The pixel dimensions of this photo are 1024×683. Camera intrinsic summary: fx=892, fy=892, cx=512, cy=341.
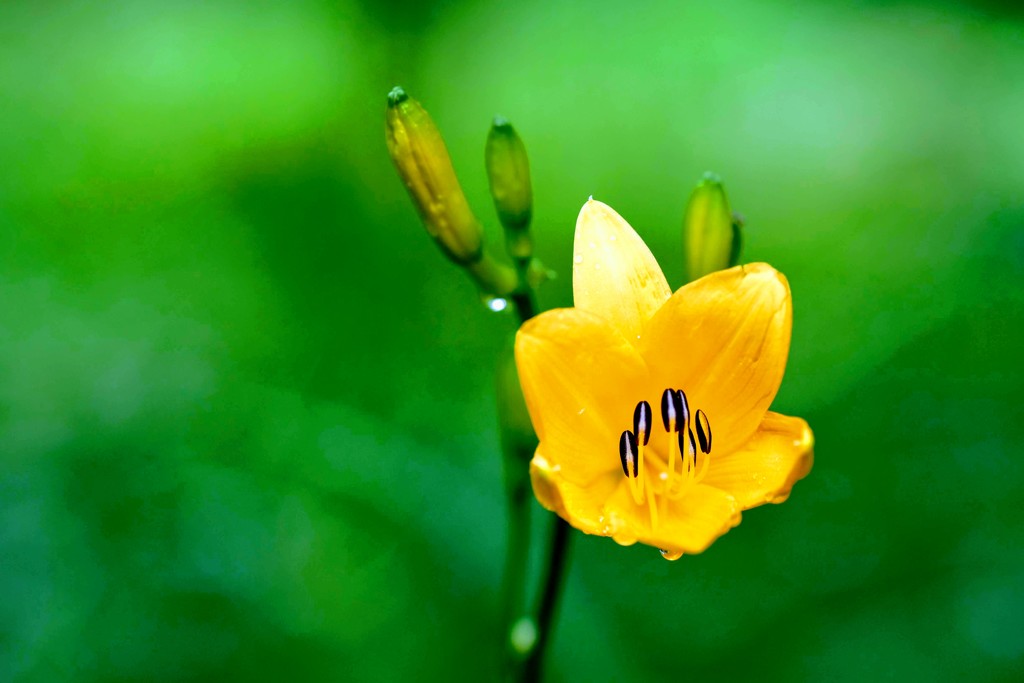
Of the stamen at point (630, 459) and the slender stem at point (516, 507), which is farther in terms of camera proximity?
the slender stem at point (516, 507)

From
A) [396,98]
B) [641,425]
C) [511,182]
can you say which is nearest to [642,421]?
[641,425]

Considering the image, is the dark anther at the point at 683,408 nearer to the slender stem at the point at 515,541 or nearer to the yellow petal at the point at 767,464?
the yellow petal at the point at 767,464

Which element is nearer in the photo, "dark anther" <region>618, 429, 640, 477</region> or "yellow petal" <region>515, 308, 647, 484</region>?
"yellow petal" <region>515, 308, 647, 484</region>

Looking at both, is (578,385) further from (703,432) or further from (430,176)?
(430,176)

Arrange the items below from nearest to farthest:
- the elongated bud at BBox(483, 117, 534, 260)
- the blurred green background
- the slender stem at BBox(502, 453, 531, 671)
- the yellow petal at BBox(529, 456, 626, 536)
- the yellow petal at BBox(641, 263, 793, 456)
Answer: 1. the yellow petal at BBox(529, 456, 626, 536)
2. the yellow petal at BBox(641, 263, 793, 456)
3. the elongated bud at BBox(483, 117, 534, 260)
4. the slender stem at BBox(502, 453, 531, 671)
5. the blurred green background

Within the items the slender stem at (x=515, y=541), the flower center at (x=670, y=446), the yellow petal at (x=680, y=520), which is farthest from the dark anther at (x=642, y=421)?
the slender stem at (x=515, y=541)

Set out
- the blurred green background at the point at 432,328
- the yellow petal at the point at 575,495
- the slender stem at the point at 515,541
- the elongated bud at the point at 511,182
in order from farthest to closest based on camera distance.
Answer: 1. the blurred green background at the point at 432,328
2. the slender stem at the point at 515,541
3. the elongated bud at the point at 511,182
4. the yellow petal at the point at 575,495

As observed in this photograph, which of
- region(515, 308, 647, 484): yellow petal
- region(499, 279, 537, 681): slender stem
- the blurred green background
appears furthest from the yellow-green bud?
the blurred green background

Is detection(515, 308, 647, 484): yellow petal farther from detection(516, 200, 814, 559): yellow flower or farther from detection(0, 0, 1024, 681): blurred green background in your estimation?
detection(0, 0, 1024, 681): blurred green background
